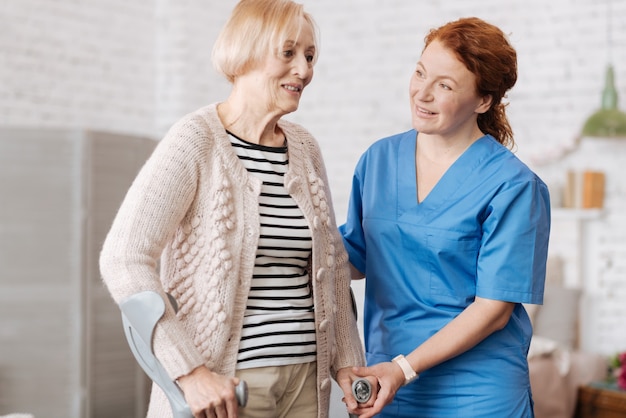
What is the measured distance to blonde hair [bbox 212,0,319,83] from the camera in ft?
5.04

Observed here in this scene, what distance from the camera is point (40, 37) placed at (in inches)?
204

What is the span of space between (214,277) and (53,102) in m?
4.12

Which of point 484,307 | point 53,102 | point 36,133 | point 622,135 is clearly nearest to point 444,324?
point 484,307

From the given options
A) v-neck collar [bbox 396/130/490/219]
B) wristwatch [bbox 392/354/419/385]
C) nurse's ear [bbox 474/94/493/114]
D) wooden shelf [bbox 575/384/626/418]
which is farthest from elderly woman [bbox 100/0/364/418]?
wooden shelf [bbox 575/384/626/418]

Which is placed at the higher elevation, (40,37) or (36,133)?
(40,37)

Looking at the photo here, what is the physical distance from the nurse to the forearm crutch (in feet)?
1.43

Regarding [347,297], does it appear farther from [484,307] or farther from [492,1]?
[492,1]

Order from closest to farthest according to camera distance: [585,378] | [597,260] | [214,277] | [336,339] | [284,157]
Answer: [214,277] < [284,157] < [336,339] < [585,378] < [597,260]

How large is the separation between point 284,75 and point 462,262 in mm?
575

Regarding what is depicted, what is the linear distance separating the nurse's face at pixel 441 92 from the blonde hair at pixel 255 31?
0.38 meters

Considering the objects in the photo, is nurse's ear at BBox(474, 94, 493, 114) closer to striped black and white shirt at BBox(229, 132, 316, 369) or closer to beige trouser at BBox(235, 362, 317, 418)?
striped black and white shirt at BBox(229, 132, 316, 369)

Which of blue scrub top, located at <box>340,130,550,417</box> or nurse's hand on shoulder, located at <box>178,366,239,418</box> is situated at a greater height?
blue scrub top, located at <box>340,130,550,417</box>

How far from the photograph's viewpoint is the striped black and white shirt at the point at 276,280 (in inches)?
59.8

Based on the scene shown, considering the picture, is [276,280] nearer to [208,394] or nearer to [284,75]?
[208,394]
